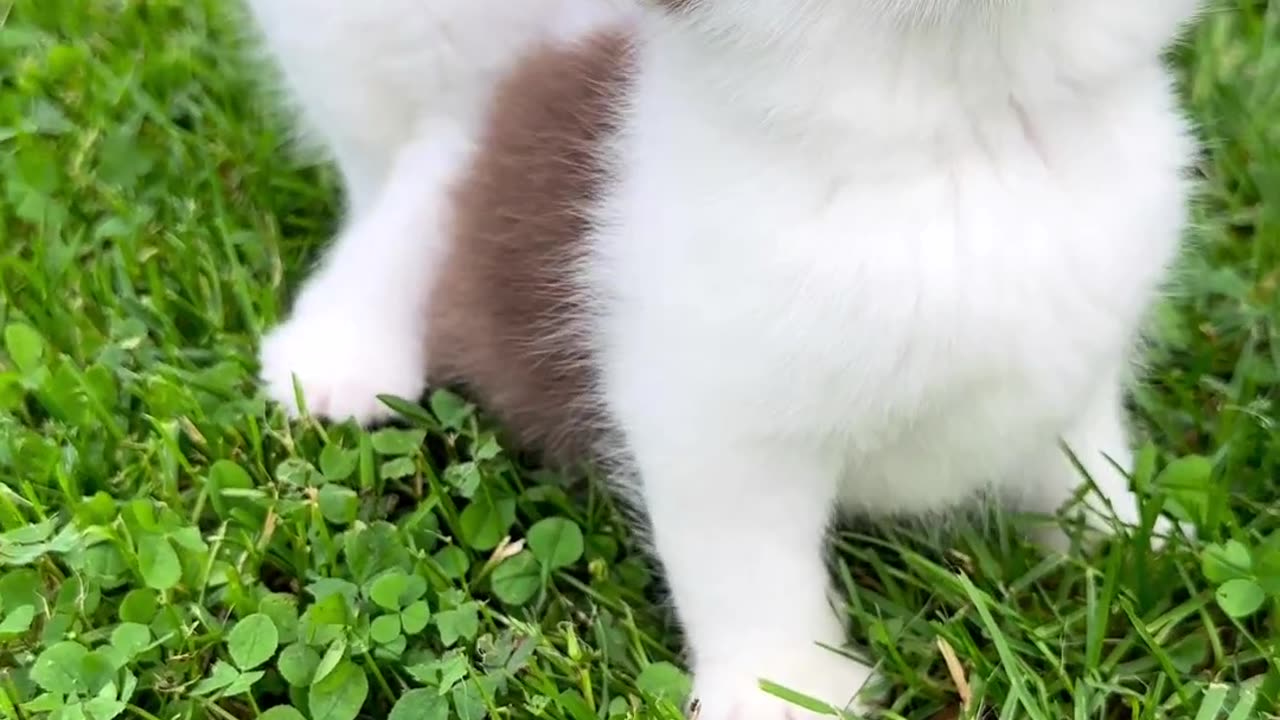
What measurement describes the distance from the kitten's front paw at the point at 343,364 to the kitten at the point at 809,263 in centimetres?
16

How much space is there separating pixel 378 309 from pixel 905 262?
0.77 meters

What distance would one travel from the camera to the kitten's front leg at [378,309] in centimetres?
170

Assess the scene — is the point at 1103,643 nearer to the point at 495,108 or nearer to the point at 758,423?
the point at 758,423

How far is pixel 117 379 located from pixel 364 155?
0.38m

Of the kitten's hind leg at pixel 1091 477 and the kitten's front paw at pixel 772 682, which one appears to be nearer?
the kitten's front paw at pixel 772 682

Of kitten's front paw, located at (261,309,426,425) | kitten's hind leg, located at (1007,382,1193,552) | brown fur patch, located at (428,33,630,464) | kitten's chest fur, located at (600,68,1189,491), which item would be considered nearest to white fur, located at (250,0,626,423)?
kitten's front paw, located at (261,309,426,425)

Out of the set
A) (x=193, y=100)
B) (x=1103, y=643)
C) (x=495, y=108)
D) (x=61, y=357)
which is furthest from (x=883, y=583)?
(x=193, y=100)

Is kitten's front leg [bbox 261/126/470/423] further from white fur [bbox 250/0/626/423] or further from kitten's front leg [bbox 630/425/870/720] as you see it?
kitten's front leg [bbox 630/425/870/720]

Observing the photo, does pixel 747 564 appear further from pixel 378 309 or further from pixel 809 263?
pixel 378 309

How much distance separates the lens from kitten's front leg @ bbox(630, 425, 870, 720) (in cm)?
129

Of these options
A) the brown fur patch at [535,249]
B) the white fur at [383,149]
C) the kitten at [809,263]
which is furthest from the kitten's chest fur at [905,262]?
the white fur at [383,149]

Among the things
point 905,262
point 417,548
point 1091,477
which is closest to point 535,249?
point 417,548

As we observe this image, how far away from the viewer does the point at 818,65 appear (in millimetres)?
1081

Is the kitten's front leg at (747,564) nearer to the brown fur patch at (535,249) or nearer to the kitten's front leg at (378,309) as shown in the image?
the brown fur patch at (535,249)
